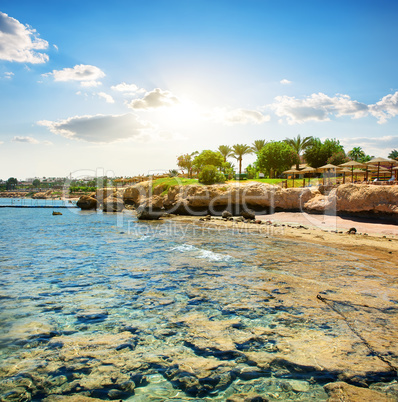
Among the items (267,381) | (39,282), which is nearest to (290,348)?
(267,381)

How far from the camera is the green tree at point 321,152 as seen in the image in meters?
64.3

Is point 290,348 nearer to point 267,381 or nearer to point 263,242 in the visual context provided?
point 267,381

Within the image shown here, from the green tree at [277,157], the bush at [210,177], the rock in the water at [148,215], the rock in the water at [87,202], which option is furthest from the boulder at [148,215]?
the green tree at [277,157]

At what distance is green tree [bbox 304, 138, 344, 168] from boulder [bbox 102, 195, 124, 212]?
47647 millimetres

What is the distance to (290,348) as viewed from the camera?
17.5ft

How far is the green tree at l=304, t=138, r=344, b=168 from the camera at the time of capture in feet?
211

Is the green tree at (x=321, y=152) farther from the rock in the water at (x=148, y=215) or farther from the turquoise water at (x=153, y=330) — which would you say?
the turquoise water at (x=153, y=330)

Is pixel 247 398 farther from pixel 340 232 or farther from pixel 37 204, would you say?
pixel 37 204

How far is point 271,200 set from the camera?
3672cm

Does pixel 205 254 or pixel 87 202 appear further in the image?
pixel 87 202

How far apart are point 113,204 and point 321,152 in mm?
51430

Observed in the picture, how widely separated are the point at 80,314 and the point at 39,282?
13.5 ft

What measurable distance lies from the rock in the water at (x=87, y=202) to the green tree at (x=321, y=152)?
55.6 meters

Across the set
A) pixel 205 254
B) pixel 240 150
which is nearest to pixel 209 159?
pixel 240 150
